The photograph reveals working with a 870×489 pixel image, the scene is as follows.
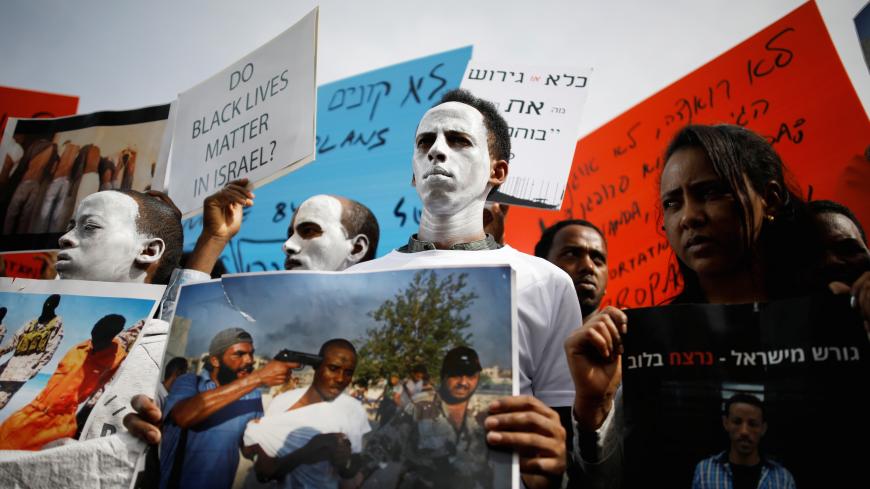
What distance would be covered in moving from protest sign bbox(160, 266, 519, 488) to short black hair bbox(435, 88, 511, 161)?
38.9 inches

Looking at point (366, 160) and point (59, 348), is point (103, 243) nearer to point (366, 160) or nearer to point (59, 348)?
point (59, 348)

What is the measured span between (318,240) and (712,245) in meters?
2.02

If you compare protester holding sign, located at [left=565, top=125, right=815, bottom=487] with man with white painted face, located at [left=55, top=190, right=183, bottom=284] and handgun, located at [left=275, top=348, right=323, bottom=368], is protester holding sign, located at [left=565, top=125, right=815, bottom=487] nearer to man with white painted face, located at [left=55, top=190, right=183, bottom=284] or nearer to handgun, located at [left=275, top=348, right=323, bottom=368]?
handgun, located at [left=275, top=348, right=323, bottom=368]

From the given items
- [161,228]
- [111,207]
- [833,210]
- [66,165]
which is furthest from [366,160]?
[833,210]

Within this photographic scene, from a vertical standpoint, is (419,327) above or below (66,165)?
below

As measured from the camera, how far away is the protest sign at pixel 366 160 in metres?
4.57

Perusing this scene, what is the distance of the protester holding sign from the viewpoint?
1.62 m

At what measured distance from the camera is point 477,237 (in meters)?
2.35

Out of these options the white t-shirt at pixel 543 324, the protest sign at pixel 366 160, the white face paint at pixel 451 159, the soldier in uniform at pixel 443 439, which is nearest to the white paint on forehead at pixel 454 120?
the white face paint at pixel 451 159

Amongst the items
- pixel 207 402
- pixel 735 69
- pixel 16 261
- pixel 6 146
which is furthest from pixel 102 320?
pixel 735 69

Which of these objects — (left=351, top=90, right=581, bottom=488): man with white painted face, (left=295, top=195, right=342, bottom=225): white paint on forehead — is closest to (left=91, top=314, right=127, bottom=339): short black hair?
(left=351, top=90, right=581, bottom=488): man with white painted face

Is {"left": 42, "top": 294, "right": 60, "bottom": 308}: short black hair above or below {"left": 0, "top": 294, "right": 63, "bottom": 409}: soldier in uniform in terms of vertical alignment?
above

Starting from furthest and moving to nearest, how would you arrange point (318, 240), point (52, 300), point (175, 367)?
point (318, 240) → point (52, 300) → point (175, 367)

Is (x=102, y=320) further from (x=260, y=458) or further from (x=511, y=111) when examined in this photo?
(x=511, y=111)
